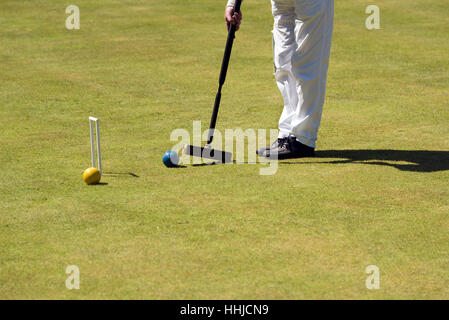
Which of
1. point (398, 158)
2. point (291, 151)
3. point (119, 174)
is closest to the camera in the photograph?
point (119, 174)

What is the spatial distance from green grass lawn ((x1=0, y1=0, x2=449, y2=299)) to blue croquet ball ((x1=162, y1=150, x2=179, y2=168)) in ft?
0.33

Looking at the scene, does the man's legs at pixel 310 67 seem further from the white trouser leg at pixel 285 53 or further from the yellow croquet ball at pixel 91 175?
the yellow croquet ball at pixel 91 175

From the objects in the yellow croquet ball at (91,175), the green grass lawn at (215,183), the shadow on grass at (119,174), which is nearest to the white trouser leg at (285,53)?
the green grass lawn at (215,183)

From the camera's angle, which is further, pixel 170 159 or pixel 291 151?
pixel 291 151

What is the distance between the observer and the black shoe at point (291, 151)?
6.58 metres

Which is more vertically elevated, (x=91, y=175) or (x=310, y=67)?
(x=310, y=67)

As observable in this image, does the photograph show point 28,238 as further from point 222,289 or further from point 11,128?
point 11,128

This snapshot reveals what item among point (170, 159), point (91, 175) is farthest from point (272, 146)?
point (91, 175)

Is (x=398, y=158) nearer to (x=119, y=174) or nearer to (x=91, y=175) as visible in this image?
(x=119, y=174)

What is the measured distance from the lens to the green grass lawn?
13.9 ft

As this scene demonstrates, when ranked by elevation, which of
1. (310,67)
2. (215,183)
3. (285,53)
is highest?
(285,53)

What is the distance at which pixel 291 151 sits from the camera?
6598mm

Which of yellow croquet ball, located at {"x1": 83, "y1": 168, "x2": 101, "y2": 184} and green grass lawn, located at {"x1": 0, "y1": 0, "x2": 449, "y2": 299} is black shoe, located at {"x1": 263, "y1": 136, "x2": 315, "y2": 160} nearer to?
green grass lawn, located at {"x1": 0, "y1": 0, "x2": 449, "y2": 299}

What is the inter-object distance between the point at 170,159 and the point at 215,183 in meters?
0.55
